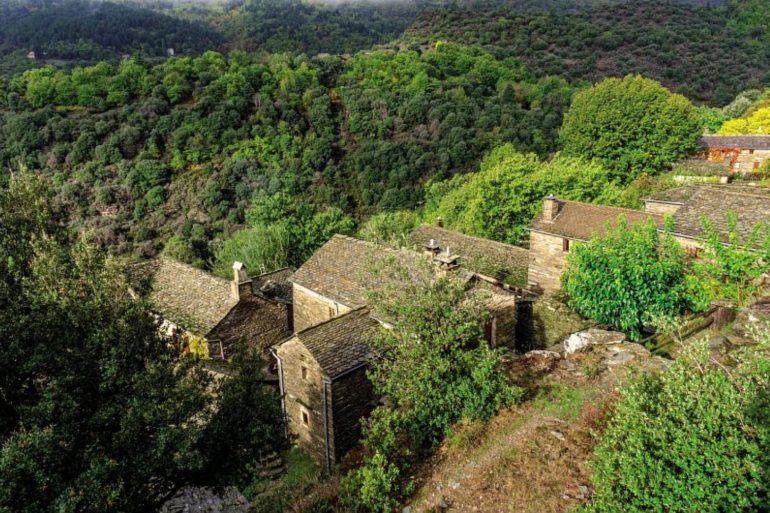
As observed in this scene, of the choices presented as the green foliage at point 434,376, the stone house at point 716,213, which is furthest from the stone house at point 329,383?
the stone house at point 716,213

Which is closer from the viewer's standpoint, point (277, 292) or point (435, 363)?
point (435, 363)

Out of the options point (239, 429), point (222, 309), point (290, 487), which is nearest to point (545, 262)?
point (222, 309)

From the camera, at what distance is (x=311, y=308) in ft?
79.0

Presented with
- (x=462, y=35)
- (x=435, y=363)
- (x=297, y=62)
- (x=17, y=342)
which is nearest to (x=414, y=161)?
(x=297, y=62)

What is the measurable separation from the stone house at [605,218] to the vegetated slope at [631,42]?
68.8 meters

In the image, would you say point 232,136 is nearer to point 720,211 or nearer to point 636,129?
point 636,129

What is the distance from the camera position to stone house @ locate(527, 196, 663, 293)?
81.3 feet

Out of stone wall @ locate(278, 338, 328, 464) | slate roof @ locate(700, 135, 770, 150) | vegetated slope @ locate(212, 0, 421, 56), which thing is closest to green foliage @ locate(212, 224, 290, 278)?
stone wall @ locate(278, 338, 328, 464)

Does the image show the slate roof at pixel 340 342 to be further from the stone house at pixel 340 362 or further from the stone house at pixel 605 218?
the stone house at pixel 605 218

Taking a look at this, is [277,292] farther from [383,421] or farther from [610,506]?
[610,506]

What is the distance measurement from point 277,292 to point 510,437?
17.2 meters

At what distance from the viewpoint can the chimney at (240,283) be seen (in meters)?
24.1

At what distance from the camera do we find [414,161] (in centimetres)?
6300

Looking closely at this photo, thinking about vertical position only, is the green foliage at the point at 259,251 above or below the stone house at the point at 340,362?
below
